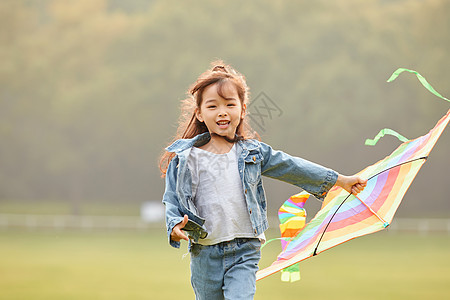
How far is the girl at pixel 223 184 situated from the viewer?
276 cm

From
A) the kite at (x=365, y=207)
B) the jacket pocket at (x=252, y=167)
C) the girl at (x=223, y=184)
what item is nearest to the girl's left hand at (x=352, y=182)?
the girl at (x=223, y=184)

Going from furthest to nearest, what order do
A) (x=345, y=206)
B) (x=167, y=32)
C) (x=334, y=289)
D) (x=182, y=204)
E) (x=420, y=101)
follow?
(x=167, y=32)
(x=420, y=101)
(x=334, y=289)
(x=345, y=206)
(x=182, y=204)

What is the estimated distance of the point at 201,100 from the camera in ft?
9.62

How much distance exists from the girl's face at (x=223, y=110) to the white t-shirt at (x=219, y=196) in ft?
0.34

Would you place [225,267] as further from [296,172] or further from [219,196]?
[296,172]

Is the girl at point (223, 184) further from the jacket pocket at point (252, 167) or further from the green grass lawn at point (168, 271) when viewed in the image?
the green grass lawn at point (168, 271)

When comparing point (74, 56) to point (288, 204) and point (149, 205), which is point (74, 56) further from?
point (288, 204)

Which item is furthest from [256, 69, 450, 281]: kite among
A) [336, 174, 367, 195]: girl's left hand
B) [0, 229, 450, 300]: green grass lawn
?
[0, 229, 450, 300]: green grass lawn

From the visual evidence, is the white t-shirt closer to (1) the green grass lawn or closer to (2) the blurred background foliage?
(1) the green grass lawn

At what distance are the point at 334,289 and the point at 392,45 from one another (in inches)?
454

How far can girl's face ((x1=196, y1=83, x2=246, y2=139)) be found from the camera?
113 inches

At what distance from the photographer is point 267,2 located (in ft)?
62.2

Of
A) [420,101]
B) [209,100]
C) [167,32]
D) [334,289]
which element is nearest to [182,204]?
[209,100]

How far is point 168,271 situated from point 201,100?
21.2ft
